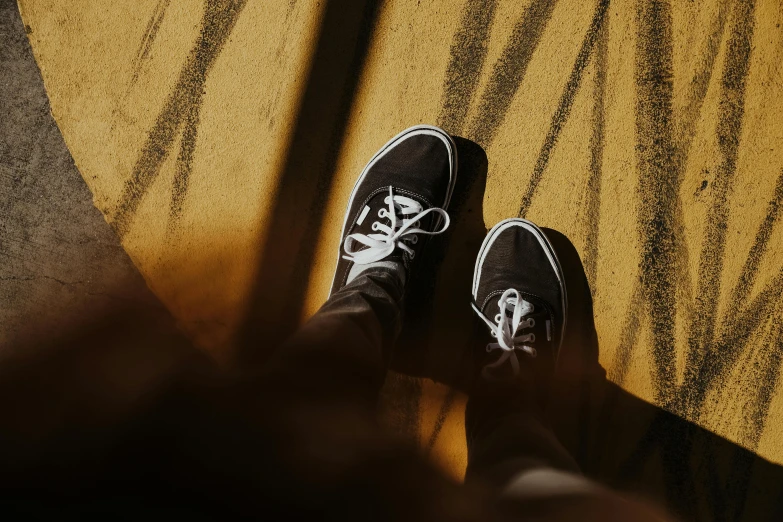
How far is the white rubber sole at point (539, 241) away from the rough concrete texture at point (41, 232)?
34.0 inches

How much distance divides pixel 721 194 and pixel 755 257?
0.57 ft

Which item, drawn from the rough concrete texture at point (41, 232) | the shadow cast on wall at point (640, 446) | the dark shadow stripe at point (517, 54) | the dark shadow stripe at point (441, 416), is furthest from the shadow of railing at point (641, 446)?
the rough concrete texture at point (41, 232)

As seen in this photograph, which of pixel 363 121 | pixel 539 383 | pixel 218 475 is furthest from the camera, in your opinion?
pixel 363 121

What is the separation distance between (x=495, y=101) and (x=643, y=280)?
0.59 m

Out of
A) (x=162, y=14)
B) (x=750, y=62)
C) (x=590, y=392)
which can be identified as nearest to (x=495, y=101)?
(x=750, y=62)

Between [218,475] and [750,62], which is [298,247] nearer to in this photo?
[218,475]

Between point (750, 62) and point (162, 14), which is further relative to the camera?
point (162, 14)

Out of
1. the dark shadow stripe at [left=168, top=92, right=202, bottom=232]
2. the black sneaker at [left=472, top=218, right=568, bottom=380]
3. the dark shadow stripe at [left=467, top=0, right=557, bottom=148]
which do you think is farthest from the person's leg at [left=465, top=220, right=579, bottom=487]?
the dark shadow stripe at [left=168, top=92, right=202, bottom=232]

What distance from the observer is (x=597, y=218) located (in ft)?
3.95

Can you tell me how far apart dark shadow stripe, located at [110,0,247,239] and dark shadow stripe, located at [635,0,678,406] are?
1.06 meters

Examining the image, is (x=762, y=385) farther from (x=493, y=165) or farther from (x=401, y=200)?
(x=401, y=200)

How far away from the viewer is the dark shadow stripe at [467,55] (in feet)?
4.06

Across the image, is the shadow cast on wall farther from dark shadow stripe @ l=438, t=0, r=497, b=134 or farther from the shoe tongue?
dark shadow stripe @ l=438, t=0, r=497, b=134

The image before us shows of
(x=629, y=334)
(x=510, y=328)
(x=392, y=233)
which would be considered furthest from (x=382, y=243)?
(x=629, y=334)
